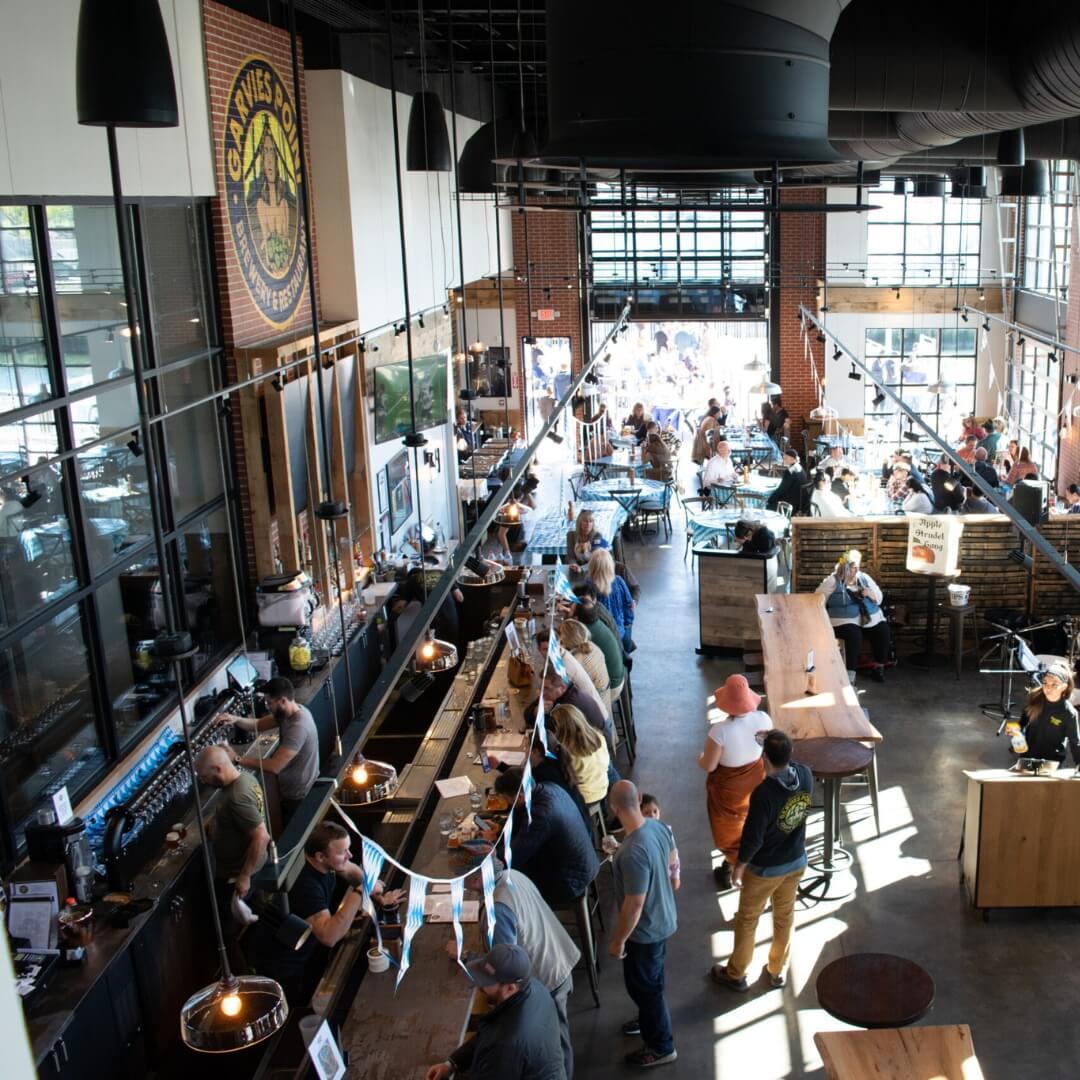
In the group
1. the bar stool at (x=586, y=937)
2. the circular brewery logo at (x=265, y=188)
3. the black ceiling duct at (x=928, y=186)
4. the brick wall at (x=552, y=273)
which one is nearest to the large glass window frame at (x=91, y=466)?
the circular brewery logo at (x=265, y=188)

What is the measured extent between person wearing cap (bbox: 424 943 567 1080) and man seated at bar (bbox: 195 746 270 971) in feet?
6.94

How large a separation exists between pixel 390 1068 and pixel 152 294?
5248 mm

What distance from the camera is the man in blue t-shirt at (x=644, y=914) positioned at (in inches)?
210

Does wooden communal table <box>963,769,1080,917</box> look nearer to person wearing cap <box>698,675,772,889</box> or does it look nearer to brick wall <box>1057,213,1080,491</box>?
person wearing cap <box>698,675,772,889</box>

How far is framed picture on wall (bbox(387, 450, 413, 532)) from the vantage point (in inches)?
500

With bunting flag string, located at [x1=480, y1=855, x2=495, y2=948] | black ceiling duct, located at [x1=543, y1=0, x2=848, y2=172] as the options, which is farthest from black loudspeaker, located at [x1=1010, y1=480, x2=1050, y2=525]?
black ceiling duct, located at [x1=543, y1=0, x2=848, y2=172]

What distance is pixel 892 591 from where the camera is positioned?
11.1 m

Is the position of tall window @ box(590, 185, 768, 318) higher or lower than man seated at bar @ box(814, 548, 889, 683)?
higher

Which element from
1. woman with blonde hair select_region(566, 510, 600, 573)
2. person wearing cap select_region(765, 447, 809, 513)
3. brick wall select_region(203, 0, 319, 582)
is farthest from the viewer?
person wearing cap select_region(765, 447, 809, 513)

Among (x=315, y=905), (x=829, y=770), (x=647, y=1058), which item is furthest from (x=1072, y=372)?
(x=315, y=905)

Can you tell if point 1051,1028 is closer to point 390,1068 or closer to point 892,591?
point 390,1068

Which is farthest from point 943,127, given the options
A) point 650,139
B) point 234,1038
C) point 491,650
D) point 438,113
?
point 234,1038

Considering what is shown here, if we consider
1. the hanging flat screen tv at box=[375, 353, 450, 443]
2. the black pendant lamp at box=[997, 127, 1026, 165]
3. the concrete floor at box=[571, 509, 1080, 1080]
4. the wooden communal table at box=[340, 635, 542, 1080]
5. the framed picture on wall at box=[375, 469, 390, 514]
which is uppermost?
the black pendant lamp at box=[997, 127, 1026, 165]

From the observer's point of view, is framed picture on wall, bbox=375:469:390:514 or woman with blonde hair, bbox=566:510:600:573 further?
framed picture on wall, bbox=375:469:390:514
